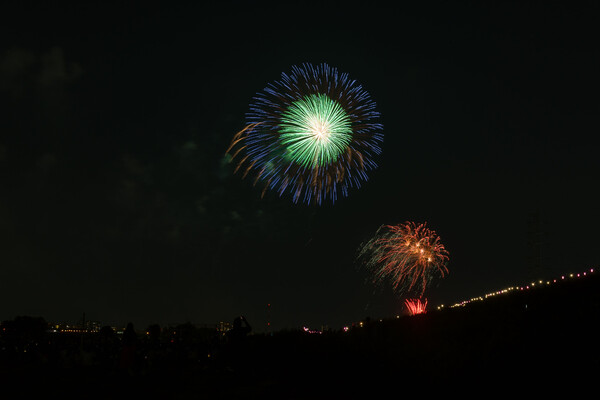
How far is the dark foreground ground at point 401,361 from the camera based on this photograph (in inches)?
272

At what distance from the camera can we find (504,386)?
7.05 meters

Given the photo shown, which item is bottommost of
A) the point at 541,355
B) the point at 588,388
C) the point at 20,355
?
the point at 588,388

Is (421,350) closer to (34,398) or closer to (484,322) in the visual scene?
(484,322)

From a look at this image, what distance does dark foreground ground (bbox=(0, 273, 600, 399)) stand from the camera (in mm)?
6914

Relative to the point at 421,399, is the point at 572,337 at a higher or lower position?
higher

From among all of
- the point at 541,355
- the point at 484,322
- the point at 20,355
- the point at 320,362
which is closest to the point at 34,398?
the point at 320,362

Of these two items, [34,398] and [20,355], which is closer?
[34,398]

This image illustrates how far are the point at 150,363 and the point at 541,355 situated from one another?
1465 cm

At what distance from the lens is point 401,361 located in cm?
1005

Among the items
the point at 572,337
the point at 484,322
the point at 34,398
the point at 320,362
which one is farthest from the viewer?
the point at 320,362

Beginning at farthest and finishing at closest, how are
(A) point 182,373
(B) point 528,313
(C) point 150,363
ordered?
(C) point 150,363 → (A) point 182,373 → (B) point 528,313

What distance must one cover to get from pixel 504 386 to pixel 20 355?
23.8 m

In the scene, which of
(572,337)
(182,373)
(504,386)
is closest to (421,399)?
(504,386)

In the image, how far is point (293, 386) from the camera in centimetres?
1332
